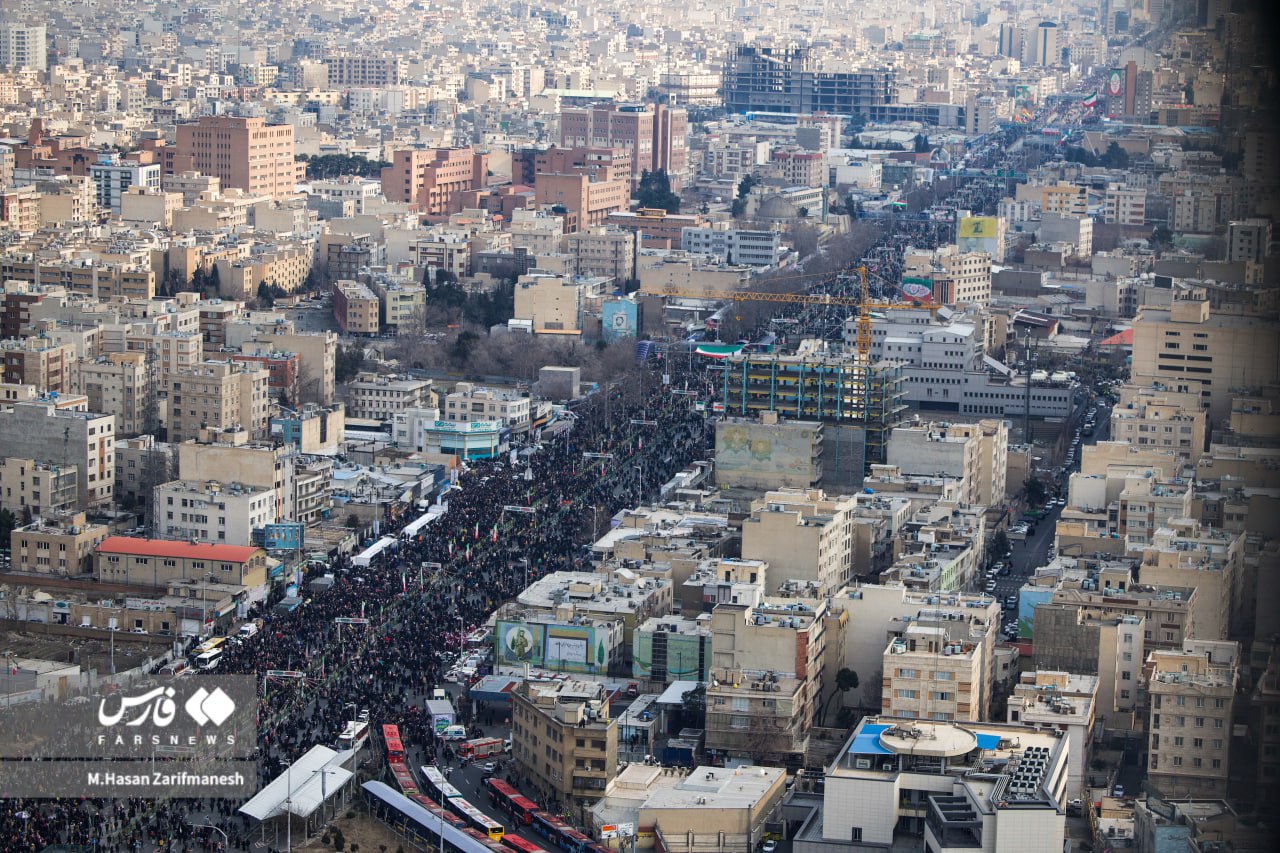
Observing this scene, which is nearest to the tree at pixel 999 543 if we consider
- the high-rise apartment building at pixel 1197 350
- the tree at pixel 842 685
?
the high-rise apartment building at pixel 1197 350

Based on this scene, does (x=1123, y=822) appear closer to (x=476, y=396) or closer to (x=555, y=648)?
(x=555, y=648)

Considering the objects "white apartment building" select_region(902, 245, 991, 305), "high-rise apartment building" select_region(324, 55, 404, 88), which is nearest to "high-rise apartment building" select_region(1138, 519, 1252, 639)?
"white apartment building" select_region(902, 245, 991, 305)

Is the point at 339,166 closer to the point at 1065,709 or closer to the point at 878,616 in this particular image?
the point at 878,616

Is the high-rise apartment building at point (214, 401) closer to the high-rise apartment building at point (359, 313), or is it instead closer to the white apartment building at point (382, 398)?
the white apartment building at point (382, 398)

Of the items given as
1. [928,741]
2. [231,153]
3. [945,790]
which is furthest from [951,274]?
[945,790]

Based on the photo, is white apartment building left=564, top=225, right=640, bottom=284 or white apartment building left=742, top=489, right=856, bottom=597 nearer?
white apartment building left=742, top=489, right=856, bottom=597

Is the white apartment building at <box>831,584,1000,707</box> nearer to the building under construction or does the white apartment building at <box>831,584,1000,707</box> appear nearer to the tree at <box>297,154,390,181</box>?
the building under construction

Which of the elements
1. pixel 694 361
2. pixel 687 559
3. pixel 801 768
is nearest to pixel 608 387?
pixel 694 361
